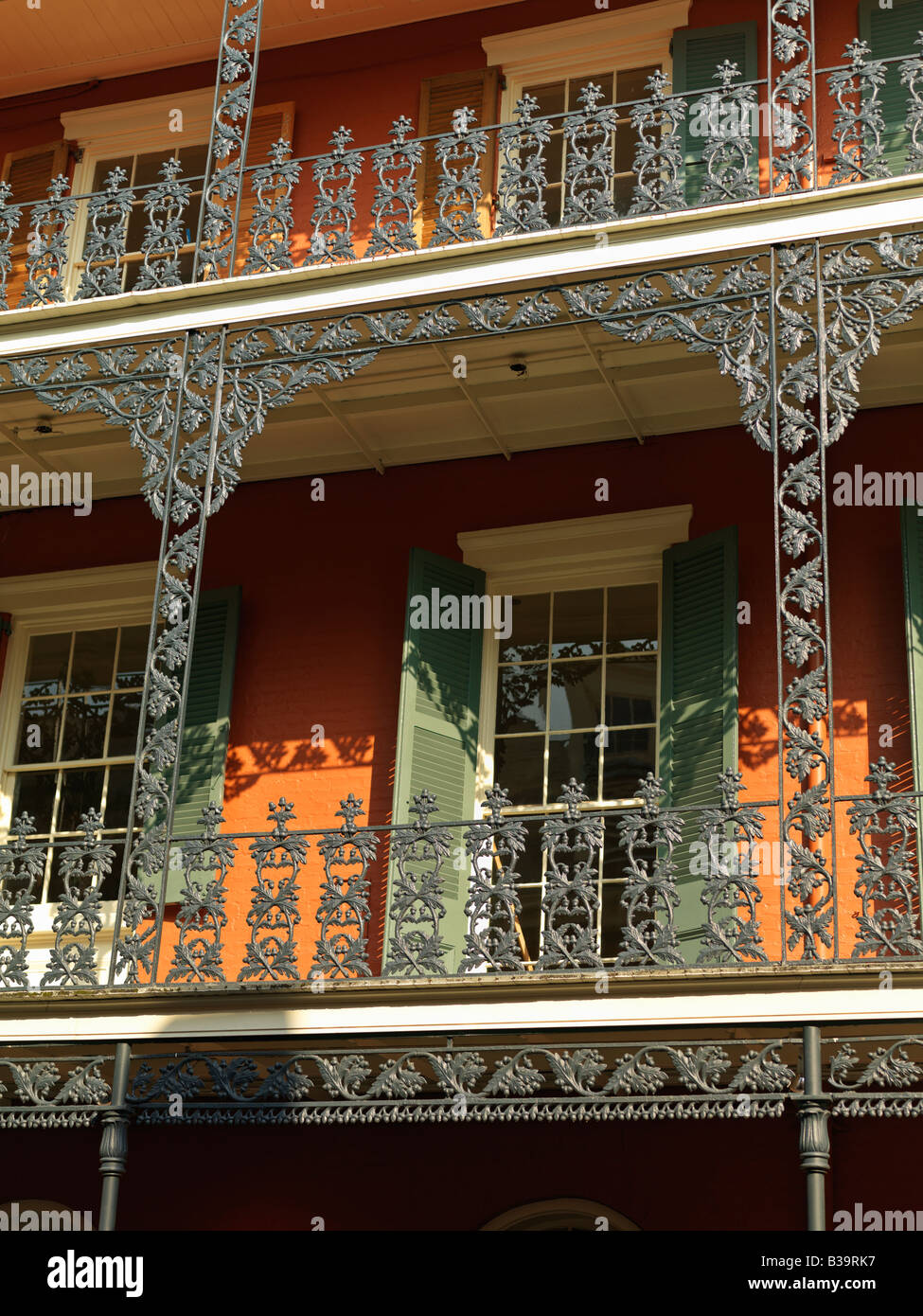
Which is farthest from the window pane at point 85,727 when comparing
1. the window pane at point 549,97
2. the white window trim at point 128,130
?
the window pane at point 549,97

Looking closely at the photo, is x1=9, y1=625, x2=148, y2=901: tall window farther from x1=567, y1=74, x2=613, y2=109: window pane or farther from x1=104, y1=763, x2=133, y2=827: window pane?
x1=567, y1=74, x2=613, y2=109: window pane

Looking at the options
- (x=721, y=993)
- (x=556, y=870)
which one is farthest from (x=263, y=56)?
(x=721, y=993)

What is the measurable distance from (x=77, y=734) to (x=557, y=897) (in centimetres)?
405

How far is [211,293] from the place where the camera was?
883 centimetres

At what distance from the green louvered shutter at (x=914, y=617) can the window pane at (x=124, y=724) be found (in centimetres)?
444

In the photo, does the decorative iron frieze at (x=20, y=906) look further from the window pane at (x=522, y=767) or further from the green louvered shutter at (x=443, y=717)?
the window pane at (x=522, y=767)

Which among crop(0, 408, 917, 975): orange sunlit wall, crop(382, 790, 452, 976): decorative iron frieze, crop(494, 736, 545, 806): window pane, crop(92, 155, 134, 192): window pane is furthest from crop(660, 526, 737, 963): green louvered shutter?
crop(92, 155, 134, 192): window pane

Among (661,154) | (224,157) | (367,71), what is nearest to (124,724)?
(224,157)

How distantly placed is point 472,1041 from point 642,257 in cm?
371

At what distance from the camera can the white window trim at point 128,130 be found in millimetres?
11227

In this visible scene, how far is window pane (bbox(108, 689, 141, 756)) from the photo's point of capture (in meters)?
10.2

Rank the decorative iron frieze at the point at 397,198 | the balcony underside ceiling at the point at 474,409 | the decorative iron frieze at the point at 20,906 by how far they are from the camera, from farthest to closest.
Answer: the balcony underside ceiling at the point at 474,409, the decorative iron frieze at the point at 397,198, the decorative iron frieze at the point at 20,906
